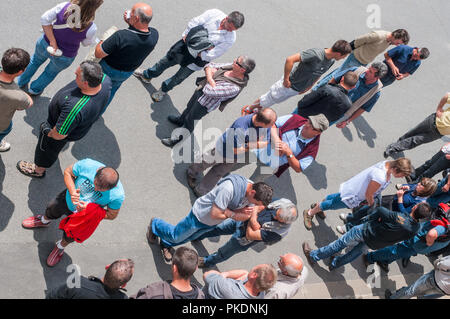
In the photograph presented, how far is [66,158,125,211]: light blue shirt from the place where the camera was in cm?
457

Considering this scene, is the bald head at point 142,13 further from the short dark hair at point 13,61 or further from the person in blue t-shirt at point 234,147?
the person in blue t-shirt at point 234,147

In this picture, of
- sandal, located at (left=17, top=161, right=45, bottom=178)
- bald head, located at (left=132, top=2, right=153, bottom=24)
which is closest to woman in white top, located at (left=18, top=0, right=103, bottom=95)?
bald head, located at (left=132, top=2, right=153, bottom=24)

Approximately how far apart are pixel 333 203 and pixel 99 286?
3.70m

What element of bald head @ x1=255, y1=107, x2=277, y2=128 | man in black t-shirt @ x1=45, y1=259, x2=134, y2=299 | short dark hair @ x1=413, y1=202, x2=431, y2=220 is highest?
bald head @ x1=255, y1=107, x2=277, y2=128

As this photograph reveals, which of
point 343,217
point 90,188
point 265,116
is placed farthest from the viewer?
point 343,217

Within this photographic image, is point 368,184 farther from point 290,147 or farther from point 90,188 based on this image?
point 90,188

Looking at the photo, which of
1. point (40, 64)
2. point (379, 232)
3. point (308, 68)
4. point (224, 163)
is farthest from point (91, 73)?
point (379, 232)

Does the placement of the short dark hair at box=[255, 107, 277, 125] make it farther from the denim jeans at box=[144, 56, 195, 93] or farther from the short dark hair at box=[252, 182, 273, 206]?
the denim jeans at box=[144, 56, 195, 93]

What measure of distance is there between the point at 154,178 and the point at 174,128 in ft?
3.39

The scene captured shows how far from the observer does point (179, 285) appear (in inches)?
164

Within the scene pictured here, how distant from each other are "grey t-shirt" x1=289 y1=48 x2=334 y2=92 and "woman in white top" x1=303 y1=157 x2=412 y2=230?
1.68 meters

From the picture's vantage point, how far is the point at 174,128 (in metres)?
7.18

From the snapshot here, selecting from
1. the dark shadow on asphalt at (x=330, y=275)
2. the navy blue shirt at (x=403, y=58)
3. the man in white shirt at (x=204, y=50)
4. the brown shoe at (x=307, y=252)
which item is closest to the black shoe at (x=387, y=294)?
the dark shadow on asphalt at (x=330, y=275)

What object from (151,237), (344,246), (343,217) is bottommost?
(343,217)
